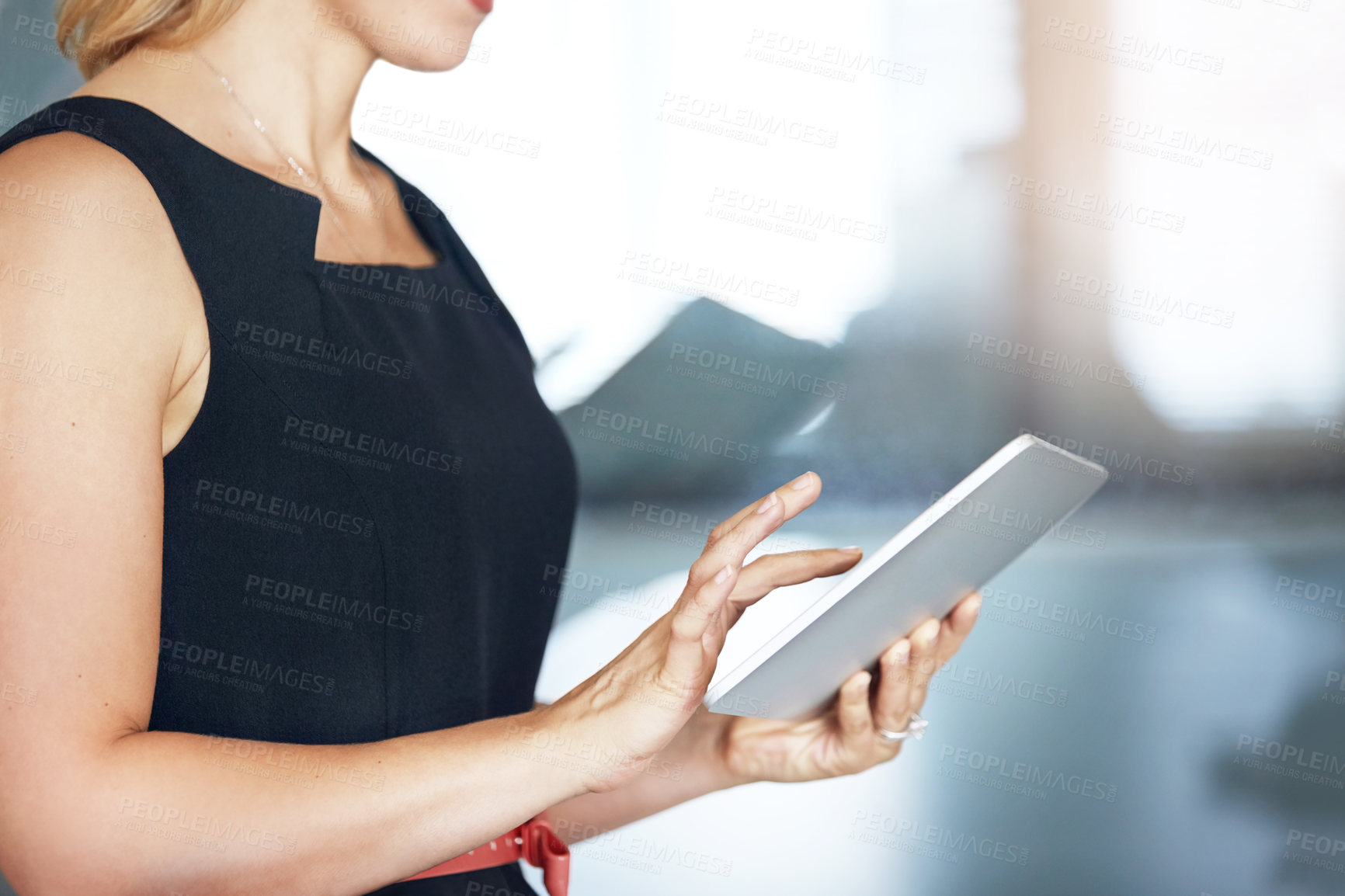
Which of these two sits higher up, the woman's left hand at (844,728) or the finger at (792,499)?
the finger at (792,499)

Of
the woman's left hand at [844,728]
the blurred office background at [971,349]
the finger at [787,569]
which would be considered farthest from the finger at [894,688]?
the blurred office background at [971,349]

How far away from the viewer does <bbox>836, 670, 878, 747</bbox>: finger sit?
1.05m

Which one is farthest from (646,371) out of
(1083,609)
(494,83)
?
(1083,609)

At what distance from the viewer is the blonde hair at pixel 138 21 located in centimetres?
86

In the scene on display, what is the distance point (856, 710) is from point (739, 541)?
0.47m

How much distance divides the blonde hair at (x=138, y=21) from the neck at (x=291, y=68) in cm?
2

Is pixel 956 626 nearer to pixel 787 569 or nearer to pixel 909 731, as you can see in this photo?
pixel 909 731

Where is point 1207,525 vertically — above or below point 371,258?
below

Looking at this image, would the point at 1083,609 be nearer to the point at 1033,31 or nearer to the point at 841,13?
the point at 1033,31

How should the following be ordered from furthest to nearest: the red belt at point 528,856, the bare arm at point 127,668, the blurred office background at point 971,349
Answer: the blurred office background at point 971,349 < the red belt at point 528,856 < the bare arm at point 127,668

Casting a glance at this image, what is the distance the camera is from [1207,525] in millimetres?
1657

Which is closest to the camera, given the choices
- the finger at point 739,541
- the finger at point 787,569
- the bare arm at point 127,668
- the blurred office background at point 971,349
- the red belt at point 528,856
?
the bare arm at point 127,668

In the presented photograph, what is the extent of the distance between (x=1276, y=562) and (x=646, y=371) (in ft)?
3.84

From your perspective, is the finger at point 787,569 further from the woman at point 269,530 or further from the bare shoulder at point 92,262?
the bare shoulder at point 92,262
